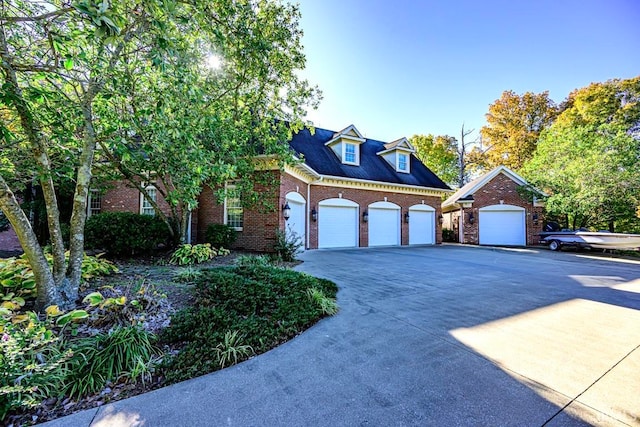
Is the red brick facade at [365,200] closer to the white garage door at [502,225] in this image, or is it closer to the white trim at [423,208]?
the white trim at [423,208]

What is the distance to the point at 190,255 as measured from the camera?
7.81 meters

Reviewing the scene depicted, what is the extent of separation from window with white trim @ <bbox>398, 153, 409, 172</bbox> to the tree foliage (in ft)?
35.9

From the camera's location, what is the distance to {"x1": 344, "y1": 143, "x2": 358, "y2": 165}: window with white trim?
48.5ft

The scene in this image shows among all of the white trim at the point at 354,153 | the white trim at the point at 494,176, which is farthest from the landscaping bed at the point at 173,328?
the white trim at the point at 494,176

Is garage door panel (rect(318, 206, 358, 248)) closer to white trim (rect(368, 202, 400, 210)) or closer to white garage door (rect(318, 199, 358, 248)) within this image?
white garage door (rect(318, 199, 358, 248))

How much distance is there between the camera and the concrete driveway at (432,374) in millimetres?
2135

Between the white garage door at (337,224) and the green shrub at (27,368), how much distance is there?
10750mm

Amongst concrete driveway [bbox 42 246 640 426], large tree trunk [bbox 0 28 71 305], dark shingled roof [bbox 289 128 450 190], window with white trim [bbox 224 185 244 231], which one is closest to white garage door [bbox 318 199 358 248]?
dark shingled roof [bbox 289 128 450 190]

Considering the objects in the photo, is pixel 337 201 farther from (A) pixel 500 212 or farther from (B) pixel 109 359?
(B) pixel 109 359

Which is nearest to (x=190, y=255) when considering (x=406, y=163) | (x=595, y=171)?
(x=406, y=163)

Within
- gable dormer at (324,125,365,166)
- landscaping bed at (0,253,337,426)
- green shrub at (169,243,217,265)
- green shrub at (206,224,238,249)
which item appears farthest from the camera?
gable dormer at (324,125,365,166)

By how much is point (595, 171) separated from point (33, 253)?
19.6 meters

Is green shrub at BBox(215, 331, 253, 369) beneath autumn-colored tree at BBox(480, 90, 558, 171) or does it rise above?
beneath

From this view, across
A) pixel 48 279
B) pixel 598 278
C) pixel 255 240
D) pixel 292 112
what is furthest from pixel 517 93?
pixel 48 279
